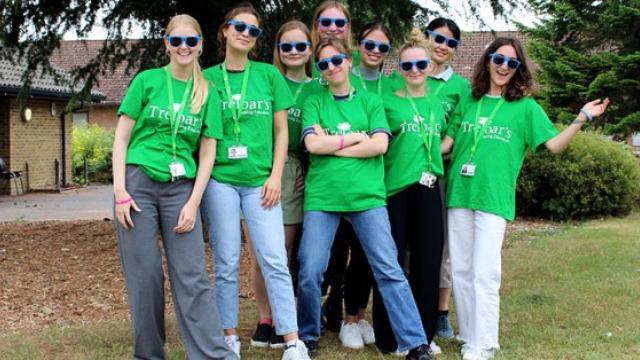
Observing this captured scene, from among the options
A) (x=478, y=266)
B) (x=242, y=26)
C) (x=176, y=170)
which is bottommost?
(x=478, y=266)

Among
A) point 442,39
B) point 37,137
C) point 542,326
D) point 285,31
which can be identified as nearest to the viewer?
point 285,31

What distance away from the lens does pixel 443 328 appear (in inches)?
223

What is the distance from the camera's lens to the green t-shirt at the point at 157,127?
170 inches

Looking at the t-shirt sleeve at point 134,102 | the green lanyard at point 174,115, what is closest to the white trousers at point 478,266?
the green lanyard at point 174,115

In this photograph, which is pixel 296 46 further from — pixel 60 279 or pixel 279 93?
pixel 60 279

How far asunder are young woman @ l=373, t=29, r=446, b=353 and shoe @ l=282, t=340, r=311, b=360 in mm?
634

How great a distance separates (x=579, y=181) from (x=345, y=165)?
1121 centimetres

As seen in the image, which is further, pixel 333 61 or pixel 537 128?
pixel 537 128

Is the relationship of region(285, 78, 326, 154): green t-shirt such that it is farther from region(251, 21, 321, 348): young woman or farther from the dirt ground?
the dirt ground

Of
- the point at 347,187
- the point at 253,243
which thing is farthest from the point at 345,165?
the point at 253,243

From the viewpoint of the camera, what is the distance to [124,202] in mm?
4242

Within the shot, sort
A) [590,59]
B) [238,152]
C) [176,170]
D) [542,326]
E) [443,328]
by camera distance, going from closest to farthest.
Result: [176,170], [238,152], [443,328], [542,326], [590,59]

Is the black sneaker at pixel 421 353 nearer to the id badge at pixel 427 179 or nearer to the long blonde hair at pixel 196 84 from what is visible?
the id badge at pixel 427 179

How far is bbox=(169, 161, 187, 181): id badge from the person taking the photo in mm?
4316
